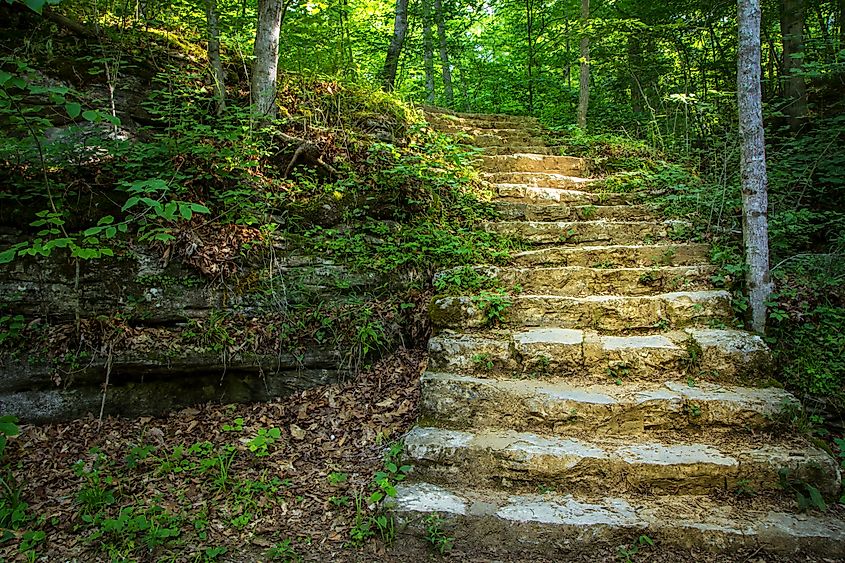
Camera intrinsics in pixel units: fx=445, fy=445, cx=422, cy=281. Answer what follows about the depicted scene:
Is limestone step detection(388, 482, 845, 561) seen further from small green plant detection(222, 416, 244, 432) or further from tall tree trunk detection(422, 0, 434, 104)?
tall tree trunk detection(422, 0, 434, 104)

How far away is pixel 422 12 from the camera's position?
9594mm

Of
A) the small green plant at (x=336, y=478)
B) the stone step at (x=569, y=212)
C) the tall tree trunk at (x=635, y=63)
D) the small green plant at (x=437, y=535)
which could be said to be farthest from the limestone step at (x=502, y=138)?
the small green plant at (x=437, y=535)

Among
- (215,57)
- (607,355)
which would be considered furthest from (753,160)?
(215,57)

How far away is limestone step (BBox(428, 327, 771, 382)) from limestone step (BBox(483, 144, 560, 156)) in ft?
12.9

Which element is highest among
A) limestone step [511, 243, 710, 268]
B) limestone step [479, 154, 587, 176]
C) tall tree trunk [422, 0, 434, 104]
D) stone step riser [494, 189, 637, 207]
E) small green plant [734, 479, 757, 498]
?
tall tree trunk [422, 0, 434, 104]

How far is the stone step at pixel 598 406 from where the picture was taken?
2.96m

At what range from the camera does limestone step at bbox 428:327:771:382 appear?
10.7 feet

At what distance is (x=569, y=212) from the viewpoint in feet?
17.0

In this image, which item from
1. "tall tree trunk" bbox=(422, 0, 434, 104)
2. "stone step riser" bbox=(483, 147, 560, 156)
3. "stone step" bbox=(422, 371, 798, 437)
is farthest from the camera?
"tall tree trunk" bbox=(422, 0, 434, 104)

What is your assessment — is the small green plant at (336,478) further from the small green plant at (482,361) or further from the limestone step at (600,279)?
the limestone step at (600,279)

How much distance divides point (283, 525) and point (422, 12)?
10049mm

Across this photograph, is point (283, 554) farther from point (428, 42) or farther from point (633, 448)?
point (428, 42)

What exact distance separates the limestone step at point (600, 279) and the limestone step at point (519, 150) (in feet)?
10.3

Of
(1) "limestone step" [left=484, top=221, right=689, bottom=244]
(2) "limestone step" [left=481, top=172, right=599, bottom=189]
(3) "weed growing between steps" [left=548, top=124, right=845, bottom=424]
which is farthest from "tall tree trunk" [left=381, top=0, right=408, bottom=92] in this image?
(1) "limestone step" [left=484, top=221, right=689, bottom=244]
